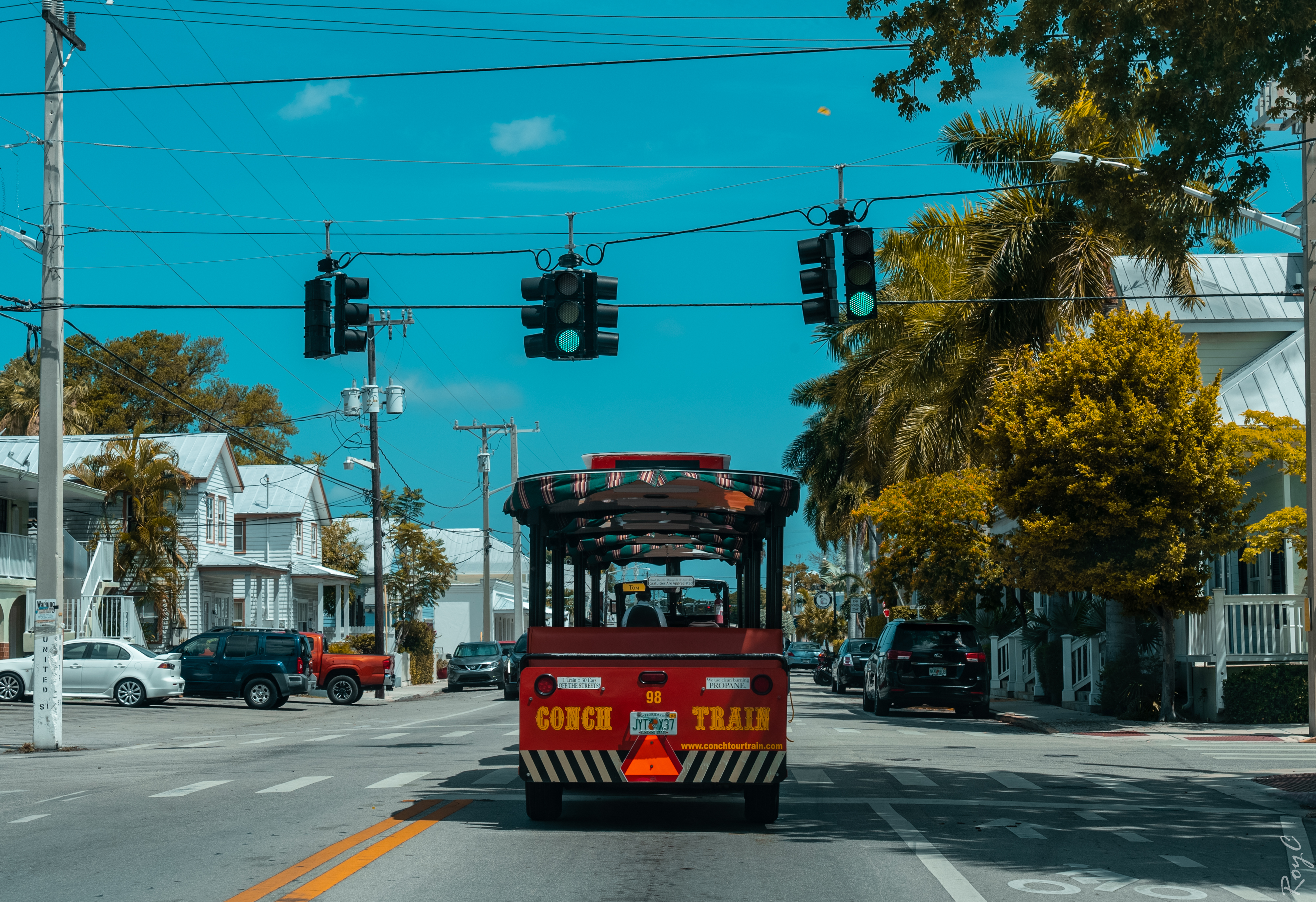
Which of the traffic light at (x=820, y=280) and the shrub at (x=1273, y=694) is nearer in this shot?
the traffic light at (x=820, y=280)

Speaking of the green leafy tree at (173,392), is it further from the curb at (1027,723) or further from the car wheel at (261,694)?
the curb at (1027,723)

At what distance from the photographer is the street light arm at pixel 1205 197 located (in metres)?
14.2

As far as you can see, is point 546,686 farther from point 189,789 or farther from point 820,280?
point 820,280

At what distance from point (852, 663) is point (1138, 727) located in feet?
50.9

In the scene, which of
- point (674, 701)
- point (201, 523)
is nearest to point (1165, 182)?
point (674, 701)

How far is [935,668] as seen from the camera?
2664cm

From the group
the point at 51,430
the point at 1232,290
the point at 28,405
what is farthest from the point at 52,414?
the point at 28,405

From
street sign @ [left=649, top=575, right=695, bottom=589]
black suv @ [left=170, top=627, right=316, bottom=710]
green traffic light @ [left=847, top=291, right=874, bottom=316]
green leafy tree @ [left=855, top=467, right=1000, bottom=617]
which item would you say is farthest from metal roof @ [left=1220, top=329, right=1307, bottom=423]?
black suv @ [left=170, top=627, right=316, bottom=710]

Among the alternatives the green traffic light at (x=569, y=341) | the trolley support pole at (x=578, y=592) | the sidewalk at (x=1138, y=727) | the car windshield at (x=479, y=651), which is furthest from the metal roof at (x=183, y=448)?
the trolley support pole at (x=578, y=592)

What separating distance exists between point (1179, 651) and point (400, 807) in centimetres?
1750

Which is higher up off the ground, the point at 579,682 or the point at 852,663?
the point at 579,682

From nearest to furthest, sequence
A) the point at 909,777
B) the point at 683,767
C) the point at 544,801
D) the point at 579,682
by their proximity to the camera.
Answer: the point at 683,767 → the point at 579,682 → the point at 544,801 → the point at 909,777

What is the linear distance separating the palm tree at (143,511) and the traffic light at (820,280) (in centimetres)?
2990

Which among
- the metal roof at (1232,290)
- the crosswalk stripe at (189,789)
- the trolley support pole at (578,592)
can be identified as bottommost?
the crosswalk stripe at (189,789)
